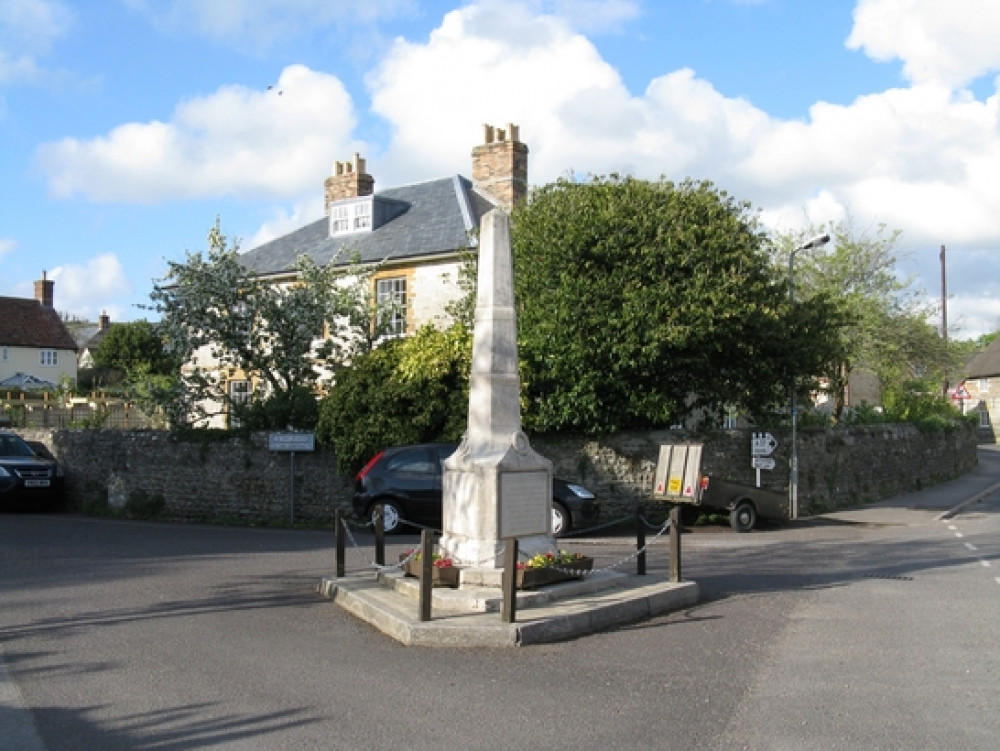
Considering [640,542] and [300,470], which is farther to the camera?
[300,470]

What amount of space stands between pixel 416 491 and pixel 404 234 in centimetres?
1537

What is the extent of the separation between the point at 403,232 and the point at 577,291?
43.1ft

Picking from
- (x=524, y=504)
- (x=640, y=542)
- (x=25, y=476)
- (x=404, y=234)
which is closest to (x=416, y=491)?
(x=640, y=542)

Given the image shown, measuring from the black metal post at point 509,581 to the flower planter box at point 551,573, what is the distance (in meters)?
0.85

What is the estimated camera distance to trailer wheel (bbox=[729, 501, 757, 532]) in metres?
18.1

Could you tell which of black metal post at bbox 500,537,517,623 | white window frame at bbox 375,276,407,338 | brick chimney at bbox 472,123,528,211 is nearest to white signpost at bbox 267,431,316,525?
white window frame at bbox 375,276,407,338

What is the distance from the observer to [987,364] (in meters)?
62.8

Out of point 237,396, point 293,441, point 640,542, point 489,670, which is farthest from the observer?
point 237,396

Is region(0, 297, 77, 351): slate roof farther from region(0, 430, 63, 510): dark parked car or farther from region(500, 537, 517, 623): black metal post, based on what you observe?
region(500, 537, 517, 623): black metal post

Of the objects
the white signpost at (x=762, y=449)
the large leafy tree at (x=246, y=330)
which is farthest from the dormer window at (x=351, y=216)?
the white signpost at (x=762, y=449)

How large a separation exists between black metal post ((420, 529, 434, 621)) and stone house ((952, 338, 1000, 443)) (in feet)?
194

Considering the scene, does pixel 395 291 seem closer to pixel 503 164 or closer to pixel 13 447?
pixel 503 164

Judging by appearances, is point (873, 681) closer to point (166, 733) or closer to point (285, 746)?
point (285, 746)

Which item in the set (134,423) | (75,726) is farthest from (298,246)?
(75,726)
